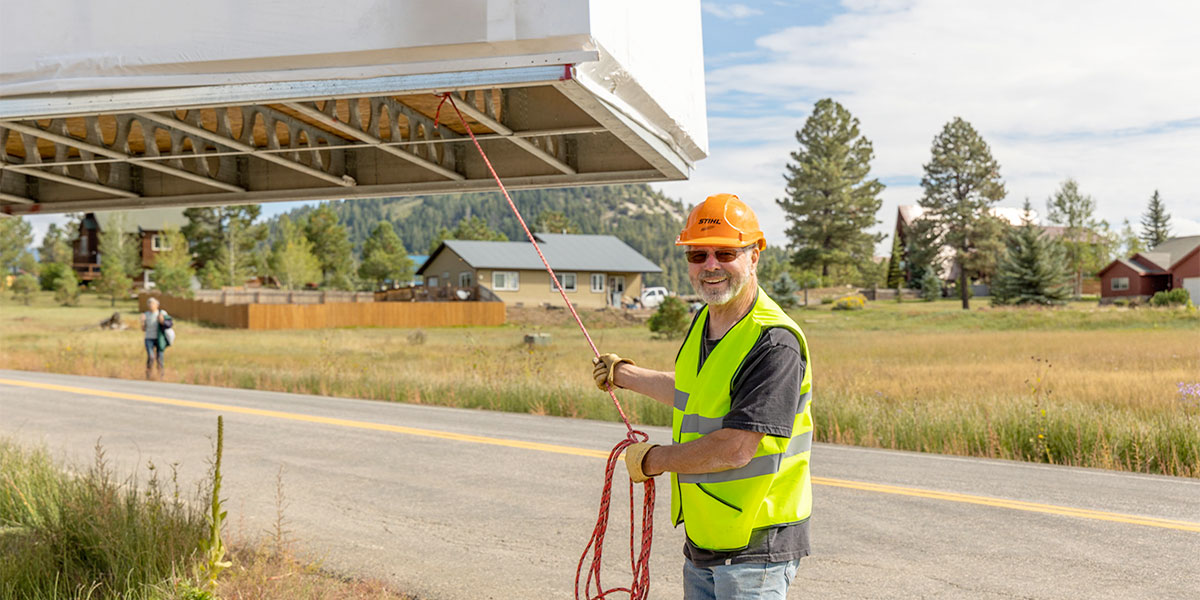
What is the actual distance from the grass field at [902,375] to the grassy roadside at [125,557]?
7868 mm

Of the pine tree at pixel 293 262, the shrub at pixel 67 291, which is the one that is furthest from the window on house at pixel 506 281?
the shrub at pixel 67 291

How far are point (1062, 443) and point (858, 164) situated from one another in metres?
74.2

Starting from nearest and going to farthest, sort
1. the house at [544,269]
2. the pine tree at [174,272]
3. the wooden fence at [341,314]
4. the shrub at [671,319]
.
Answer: the shrub at [671,319] → the wooden fence at [341,314] → the pine tree at [174,272] → the house at [544,269]

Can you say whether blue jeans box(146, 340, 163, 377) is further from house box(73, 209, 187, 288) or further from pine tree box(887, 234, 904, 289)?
pine tree box(887, 234, 904, 289)

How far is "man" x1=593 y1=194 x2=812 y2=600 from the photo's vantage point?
2.97 meters

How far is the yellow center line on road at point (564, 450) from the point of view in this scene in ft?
23.6

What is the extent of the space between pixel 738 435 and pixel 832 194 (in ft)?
264

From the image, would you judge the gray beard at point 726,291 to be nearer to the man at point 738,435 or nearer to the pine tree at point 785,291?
the man at point 738,435

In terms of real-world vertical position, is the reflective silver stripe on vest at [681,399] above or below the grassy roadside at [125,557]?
above

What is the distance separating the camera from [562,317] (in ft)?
206

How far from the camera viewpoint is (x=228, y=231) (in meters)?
79.3

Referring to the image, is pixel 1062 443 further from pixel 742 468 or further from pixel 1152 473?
pixel 742 468

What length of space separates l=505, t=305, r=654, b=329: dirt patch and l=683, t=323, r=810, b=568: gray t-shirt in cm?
5488

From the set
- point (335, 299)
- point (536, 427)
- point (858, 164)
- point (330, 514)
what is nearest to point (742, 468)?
point (330, 514)
